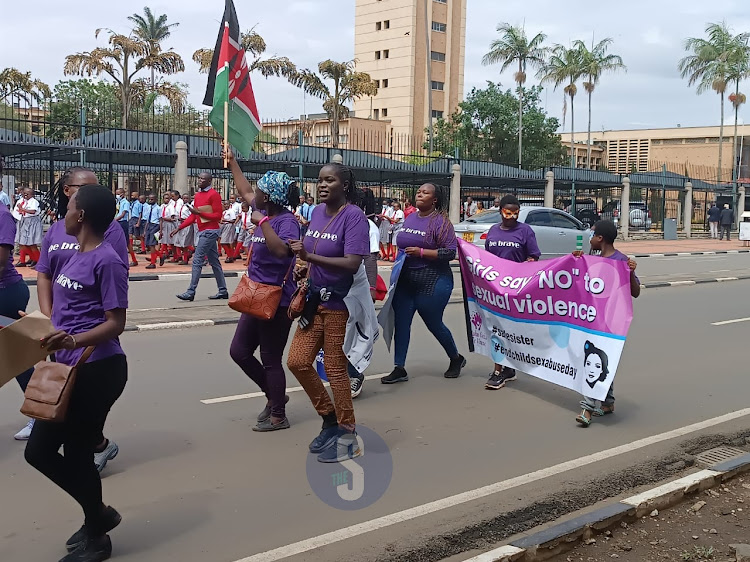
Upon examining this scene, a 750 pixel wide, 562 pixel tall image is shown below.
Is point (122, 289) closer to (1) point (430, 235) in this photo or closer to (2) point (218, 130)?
(2) point (218, 130)

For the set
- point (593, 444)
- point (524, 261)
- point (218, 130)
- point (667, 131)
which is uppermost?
point (667, 131)

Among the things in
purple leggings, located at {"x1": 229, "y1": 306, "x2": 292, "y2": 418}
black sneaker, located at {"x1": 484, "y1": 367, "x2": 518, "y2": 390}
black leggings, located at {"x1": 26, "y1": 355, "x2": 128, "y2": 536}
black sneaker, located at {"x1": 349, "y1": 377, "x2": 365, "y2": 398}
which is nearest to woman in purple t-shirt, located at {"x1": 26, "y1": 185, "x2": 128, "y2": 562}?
black leggings, located at {"x1": 26, "y1": 355, "x2": 128, "y2": 536}

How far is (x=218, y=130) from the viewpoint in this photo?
21.1 ft

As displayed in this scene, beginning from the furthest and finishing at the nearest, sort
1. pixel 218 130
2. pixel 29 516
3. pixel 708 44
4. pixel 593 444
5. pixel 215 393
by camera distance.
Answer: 1. pixel 708 44
2. pixel 215 393
3. pixel 218 130
4. pixel 593 444
5. pixel 29 516

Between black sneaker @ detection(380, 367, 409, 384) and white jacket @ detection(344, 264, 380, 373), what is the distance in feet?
7.61

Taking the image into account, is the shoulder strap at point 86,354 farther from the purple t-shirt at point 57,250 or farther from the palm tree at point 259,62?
the palm tree at point 259,62

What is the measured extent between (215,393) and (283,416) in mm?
1276

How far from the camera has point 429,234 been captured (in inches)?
290

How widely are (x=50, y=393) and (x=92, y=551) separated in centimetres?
82

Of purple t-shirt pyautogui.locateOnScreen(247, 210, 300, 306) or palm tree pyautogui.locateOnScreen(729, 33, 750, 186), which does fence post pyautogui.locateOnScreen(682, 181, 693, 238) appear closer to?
palm tree pyautogui.locateOnScreen(729, 33, 750, 186)

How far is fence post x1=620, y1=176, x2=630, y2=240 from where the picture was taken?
37.0 metres

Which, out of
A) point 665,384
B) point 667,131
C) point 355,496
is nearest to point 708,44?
point 667,131

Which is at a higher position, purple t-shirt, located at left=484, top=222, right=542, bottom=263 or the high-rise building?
the high-rise building

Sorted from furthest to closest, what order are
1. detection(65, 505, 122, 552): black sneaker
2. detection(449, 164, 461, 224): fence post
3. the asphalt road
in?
detection(449, 164, 461, 224): fence post → the asphalt road → detection(65, 505, 122, 552): black sneaker
